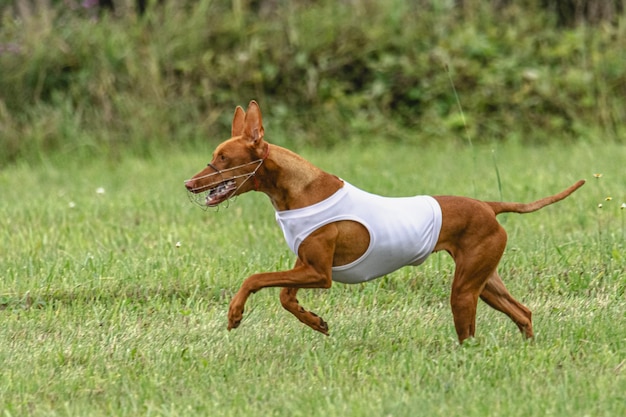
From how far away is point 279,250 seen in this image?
21.7 feet

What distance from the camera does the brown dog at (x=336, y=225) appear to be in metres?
4.43

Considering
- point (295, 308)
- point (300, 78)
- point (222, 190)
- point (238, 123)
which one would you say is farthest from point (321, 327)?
point (300, 78)

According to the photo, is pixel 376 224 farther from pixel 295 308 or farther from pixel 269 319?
pixel 269 319

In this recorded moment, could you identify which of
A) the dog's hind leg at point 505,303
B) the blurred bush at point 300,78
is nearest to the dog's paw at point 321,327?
the dog's hind leg at point 505,303

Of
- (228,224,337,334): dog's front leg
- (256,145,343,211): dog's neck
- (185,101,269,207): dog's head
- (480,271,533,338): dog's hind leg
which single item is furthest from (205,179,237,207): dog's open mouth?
(480,271,533,338): dog's hind leg

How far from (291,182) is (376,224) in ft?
1.31

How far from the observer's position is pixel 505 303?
490cm

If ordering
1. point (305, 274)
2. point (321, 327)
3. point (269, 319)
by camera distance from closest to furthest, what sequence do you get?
point (305, 274) < point (321, 327) < point (269, 319)

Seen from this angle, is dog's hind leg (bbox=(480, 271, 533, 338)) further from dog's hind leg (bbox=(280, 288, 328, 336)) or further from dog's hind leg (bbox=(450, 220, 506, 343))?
dog's hind leg (bbox=(280, 288, 328, 336))

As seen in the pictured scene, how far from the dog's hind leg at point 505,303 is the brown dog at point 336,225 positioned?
0.20 metres

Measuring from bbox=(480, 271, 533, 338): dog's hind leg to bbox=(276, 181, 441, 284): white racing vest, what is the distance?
0.42 meters

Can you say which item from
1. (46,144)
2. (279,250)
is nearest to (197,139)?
(46,144)

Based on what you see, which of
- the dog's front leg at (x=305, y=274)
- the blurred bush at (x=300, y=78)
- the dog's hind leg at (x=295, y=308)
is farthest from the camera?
the blurred bush at (x=300, y=78)

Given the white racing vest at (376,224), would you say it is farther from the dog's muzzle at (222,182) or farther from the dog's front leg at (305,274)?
the dog's muzzle at (222,182)
